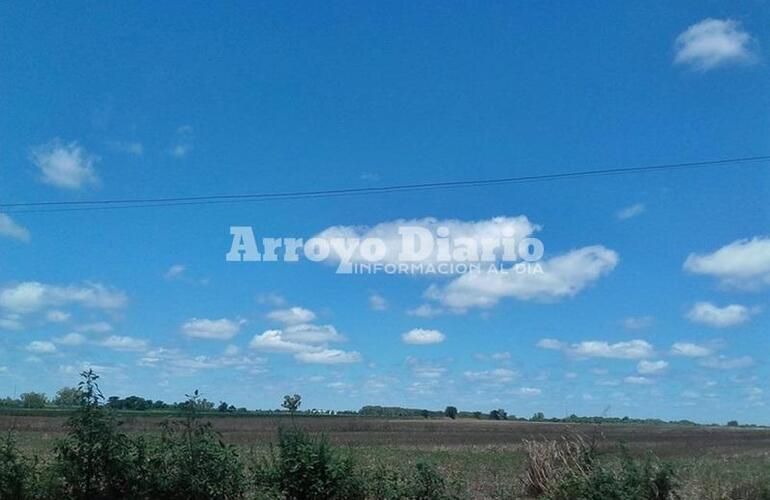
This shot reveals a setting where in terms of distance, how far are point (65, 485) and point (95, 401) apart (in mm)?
1711

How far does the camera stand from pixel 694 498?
1379cm

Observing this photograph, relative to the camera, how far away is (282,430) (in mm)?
14586

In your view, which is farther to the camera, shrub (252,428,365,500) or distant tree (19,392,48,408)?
distant tree (19,392,48,408)

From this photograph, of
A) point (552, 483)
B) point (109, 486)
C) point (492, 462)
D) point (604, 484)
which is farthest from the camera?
point (492, 462)

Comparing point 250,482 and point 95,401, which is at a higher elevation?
point 95,401

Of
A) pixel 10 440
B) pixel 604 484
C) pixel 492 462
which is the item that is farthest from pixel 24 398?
pixel 604 484

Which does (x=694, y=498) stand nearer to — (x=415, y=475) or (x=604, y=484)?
(x=604, y=484)

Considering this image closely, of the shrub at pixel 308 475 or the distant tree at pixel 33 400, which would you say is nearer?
the shrub at pixel 308 475

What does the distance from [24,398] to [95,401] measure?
7990cm

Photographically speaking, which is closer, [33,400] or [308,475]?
[308,475]

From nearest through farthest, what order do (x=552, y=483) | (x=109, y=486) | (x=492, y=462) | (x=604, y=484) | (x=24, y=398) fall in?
(x=604, y=484), (x=109, y=486), (x=552, y=483), (x=492, y=462), (x=24, y=398)

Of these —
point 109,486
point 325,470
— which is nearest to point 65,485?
point 109,486

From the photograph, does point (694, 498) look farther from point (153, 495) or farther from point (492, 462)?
point (492, 462)

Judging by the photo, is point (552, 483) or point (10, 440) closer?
point (10, 440)
